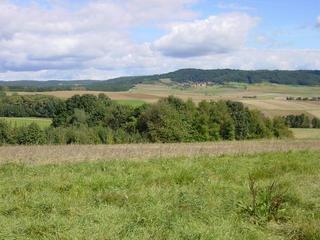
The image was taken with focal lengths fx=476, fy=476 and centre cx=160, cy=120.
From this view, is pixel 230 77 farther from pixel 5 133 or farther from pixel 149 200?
pixel 149 200

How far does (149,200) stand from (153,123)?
4349 cm

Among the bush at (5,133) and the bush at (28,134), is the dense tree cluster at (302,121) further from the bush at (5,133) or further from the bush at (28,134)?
the bush at (5,133)

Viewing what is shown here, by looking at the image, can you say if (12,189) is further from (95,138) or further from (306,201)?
(95,138)

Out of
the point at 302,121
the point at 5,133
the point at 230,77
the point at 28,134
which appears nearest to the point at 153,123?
the point at 28,134

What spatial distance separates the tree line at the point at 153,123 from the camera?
154ft

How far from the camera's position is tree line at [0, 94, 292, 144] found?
46.9 m

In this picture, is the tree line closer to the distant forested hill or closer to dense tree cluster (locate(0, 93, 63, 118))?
Answer: dense tree cluster (locate(0, 93, 63, 118))

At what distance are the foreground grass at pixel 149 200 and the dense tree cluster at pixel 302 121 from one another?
5988 centimetres

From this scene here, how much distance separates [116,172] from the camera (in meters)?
12.1

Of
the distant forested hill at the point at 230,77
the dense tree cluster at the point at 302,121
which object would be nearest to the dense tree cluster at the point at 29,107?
the dense tree cluster at the point at 302,121

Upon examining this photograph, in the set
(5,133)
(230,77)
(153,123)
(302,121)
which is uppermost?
(230,77)

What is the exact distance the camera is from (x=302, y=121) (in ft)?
238

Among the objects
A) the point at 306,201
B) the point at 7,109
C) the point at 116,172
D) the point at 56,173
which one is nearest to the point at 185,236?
the point at 306,201

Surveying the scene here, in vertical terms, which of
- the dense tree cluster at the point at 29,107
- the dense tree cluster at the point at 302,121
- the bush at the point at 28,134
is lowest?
the dense tree cluster at the point at 302,121
